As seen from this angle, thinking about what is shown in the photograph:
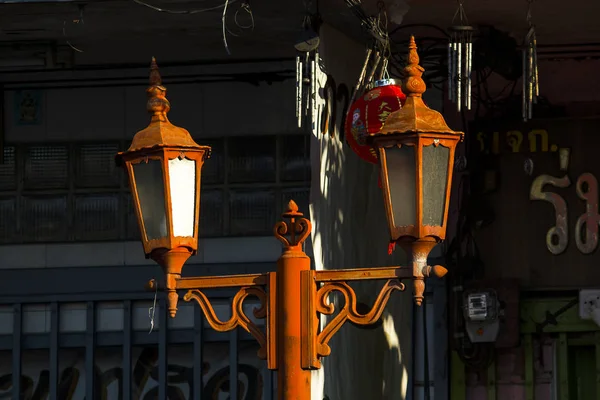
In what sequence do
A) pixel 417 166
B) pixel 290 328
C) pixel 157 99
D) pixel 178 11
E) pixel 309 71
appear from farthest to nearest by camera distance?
pixel 178 11 → pixel 309 71 → pixel 157 99 → pixel 290 328 → pixel 417 166

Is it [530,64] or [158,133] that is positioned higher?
[530,64]

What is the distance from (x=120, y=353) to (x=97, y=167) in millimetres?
1619

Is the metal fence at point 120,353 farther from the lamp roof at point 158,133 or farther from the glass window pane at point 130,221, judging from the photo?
the lamp roof at point 158,133

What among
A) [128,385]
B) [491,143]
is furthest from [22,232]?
[491,143]

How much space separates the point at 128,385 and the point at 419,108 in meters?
6.13

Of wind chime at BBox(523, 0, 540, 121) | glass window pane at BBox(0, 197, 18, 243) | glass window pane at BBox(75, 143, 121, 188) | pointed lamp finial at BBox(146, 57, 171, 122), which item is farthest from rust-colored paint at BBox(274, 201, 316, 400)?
glass window pane at BBox(0, 197, 18, 243)

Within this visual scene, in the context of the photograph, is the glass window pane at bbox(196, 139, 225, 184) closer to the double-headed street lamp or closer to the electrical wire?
the electrical wire

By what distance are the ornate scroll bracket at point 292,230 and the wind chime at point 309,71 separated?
3.34 meters

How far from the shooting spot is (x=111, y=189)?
14812 mm

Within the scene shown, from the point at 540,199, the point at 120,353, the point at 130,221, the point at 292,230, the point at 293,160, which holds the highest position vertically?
the point at 293,160

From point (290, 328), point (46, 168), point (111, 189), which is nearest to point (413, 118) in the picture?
point (290, 328)

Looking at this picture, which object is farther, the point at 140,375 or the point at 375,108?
the point at 140,375

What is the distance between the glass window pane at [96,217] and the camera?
1477cm

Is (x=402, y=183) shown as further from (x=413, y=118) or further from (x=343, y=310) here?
(x=343, y=310)
